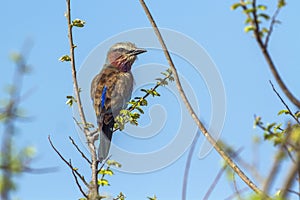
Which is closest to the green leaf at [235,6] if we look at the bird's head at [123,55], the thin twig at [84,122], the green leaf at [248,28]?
the green leaf at [248,28]

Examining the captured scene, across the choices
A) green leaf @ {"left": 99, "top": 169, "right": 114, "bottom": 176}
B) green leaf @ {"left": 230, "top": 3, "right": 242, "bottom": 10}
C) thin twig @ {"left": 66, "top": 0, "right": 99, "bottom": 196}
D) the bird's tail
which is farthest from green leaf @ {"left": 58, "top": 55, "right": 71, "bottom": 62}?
green leaf @ {"left": 230, "top": 3, "right": 242, "bottom": 10}

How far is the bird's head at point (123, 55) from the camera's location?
33.3ft

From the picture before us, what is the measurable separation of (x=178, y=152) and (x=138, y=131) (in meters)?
1.66

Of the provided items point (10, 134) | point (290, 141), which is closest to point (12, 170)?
point (10, 134)

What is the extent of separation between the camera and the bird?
758cm

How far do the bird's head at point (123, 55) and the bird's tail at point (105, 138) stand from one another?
96.6 inches

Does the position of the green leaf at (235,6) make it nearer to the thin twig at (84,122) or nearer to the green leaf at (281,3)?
the green leaf at (281,3)

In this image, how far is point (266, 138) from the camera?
3051 millimetres

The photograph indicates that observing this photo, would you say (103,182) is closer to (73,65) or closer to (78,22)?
(73,65)

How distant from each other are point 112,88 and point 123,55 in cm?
160

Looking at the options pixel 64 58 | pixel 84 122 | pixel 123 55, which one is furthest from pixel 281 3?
pixel 123 55

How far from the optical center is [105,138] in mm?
7305

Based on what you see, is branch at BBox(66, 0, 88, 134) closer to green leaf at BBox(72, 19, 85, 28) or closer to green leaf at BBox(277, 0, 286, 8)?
green leaf at BBox(72, 19, 85, 28)

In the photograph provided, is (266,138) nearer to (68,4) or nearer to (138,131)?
(68,4)
